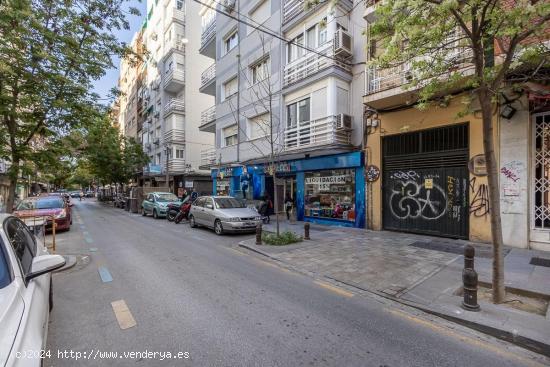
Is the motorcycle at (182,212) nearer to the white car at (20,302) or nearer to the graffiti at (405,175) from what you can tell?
the graffiti at (405,175)

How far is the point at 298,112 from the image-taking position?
46.1 ft

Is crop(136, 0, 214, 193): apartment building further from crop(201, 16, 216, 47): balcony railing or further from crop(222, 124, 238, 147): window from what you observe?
crop(222, 124, 238, 147): window

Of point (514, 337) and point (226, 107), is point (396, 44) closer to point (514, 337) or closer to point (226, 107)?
point (514, 337)

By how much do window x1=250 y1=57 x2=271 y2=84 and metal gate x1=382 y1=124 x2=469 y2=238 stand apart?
7.87 m

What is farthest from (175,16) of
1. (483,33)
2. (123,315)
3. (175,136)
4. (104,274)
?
(123,315)

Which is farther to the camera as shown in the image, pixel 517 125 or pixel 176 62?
pixel 176 62

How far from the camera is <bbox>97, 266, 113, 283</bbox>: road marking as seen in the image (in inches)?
224

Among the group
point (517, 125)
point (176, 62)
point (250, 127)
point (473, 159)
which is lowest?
point (473, 159)

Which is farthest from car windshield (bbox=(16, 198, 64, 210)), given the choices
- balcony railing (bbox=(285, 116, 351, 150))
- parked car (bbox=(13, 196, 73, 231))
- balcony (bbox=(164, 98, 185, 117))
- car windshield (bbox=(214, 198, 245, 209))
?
balcony (bbox=(164, 98, 185, 117))

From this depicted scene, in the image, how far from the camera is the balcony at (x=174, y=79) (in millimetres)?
27297

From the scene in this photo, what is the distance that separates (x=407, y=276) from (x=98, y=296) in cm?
559

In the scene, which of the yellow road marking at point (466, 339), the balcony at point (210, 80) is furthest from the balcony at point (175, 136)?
the yellow road marking at point (466, 339)

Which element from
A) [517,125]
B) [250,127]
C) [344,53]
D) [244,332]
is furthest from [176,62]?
[244,332]

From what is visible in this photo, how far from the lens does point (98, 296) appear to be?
4.82m
